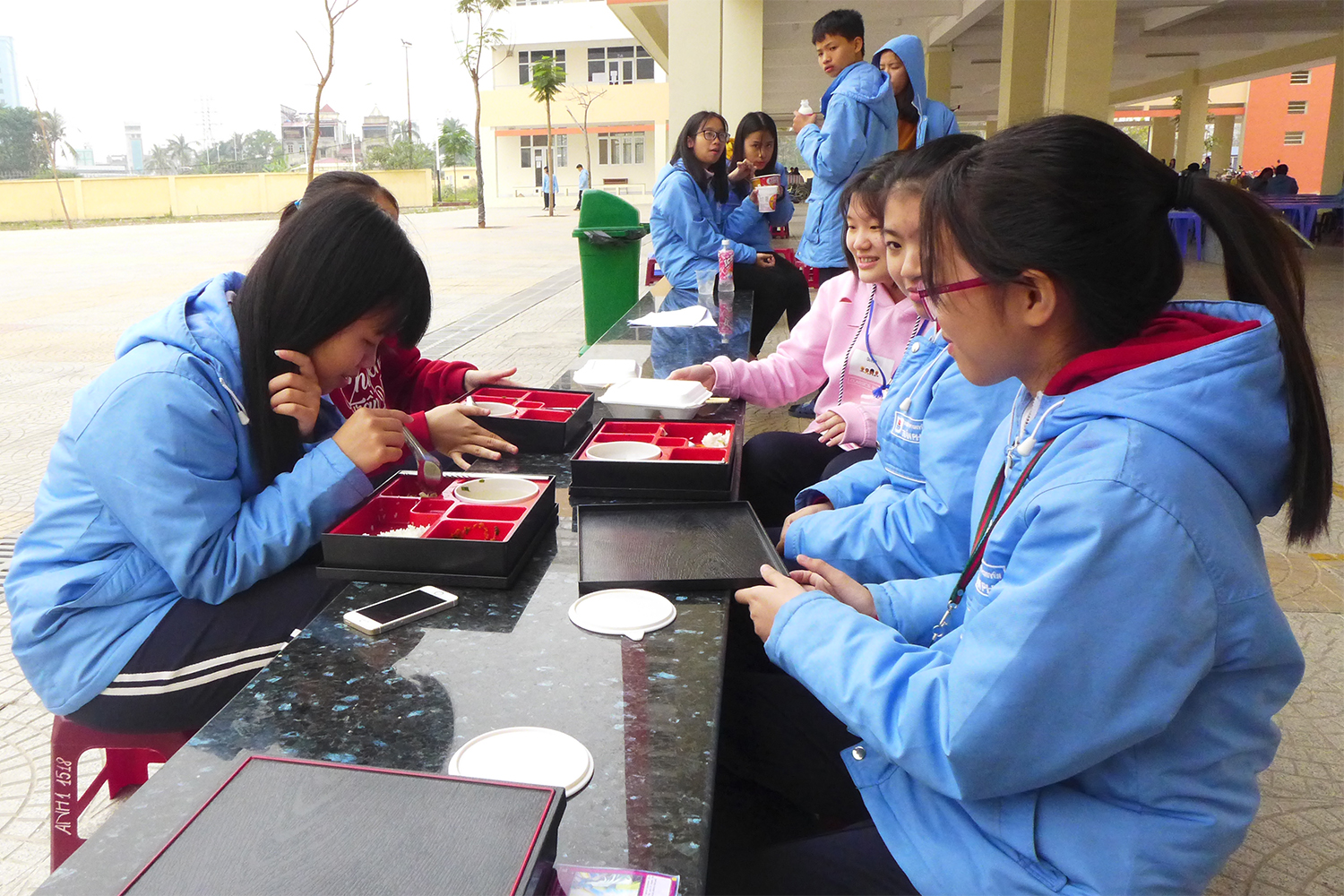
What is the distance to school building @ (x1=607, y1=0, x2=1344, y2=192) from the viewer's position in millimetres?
9062

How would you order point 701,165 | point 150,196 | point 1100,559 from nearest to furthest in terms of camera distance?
point 1100,559 → point 701,165 → point 150,196

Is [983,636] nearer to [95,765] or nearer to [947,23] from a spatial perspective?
[95,765]

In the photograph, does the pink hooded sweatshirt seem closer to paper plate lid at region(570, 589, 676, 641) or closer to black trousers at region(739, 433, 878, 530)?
black trousers at region(739, 433, 878, 530)

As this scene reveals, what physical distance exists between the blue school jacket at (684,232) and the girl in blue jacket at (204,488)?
3508mm

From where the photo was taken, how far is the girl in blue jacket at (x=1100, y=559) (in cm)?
84

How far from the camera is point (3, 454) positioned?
430 centimetres

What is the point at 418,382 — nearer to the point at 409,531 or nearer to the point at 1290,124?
the point at 409,531

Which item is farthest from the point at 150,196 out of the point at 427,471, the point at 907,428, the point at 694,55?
the point at 907,428

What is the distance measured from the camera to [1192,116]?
22.0m

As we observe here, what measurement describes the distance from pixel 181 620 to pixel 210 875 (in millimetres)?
788

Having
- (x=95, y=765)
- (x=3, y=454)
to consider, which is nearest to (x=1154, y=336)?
(x=95, y=765)

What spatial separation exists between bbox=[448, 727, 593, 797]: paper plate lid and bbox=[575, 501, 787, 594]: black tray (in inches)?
13.8

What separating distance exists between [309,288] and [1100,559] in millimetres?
1167

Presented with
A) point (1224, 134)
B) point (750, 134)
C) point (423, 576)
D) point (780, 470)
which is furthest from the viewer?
point (1224, 134)
